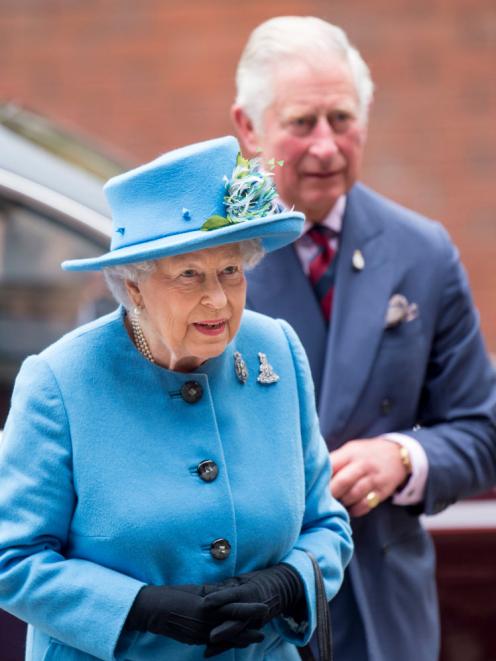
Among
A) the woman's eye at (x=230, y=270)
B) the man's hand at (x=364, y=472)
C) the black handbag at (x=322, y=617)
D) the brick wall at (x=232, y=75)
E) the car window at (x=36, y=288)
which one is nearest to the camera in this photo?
the woman's eye at (x=230, y=270)

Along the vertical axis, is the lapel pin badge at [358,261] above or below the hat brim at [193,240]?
below

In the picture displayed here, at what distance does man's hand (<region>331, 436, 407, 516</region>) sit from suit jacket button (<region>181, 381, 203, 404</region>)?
1.71 feet

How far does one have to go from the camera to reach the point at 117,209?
2.47 metres

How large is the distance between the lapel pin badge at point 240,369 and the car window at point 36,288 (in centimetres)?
106

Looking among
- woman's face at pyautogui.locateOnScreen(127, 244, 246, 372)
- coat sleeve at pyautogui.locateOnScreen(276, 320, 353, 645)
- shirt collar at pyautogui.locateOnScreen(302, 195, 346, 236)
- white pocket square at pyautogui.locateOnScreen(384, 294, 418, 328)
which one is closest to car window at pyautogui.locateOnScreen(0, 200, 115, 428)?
shirt collar at pyautogui.locateOnScreen(302, 195, 346, 236)

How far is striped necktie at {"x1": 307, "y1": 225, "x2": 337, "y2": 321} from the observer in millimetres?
3145

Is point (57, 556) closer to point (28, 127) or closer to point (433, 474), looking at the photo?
point (433, 474)

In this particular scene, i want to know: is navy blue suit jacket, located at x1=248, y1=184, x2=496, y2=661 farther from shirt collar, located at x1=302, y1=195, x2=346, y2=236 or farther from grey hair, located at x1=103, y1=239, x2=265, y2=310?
grey hair, located at x1=103, y1=239, x2=265, y2=310

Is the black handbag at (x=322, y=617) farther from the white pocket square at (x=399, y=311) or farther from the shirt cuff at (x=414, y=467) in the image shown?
the white pocket square at (x=399, y=311)

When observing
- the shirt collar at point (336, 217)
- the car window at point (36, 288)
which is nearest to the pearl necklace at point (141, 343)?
the shirt collar at point (336, 217)

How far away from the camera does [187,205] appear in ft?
7.94

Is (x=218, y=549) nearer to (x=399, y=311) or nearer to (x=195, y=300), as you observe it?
(x=195, y=300)

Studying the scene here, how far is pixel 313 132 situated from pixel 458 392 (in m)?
0.65

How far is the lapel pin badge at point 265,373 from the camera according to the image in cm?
263
